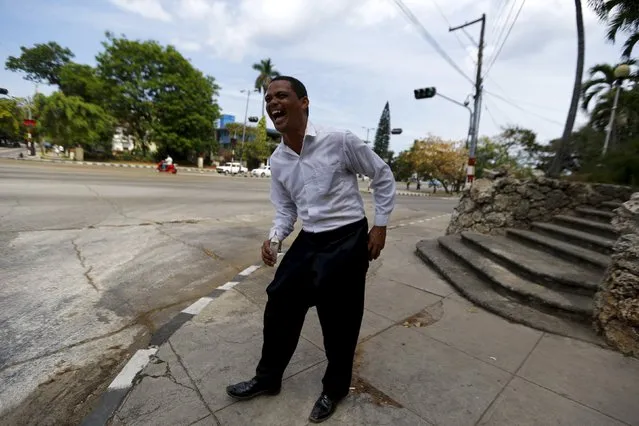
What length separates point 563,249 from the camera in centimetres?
423

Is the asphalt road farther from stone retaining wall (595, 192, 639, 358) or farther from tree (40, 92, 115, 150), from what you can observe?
tree (40, 92, 115, 150)

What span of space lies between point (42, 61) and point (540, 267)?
55.8m

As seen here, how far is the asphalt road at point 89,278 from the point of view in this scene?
92.2 inches

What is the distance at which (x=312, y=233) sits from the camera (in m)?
1.92

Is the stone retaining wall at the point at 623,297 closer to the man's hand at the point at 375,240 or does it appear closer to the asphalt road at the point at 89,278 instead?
the man's hand at the point at 375,240

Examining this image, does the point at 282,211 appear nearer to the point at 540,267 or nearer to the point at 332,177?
the point at 332,177

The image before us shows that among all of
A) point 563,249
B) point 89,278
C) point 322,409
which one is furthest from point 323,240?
point 563,249

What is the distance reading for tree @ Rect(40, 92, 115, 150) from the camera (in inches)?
1115

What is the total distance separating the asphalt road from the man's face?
207 centimetres

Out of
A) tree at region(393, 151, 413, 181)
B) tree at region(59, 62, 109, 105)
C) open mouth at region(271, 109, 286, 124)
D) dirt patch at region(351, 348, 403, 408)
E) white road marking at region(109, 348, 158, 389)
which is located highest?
tree at region(59, 62, 109, 105)

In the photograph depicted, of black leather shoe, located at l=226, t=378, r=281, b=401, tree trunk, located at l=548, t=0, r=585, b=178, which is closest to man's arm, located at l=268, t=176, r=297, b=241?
black leather shoe, located at l=226, t=378, r=281, b=401

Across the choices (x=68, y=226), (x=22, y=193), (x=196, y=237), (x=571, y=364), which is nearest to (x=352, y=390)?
(x=571, y=364)

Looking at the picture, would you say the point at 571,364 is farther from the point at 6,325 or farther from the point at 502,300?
the point at 6,325

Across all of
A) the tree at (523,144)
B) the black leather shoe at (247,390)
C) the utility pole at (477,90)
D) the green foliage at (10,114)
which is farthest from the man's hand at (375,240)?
the green foliage at (10,114)
